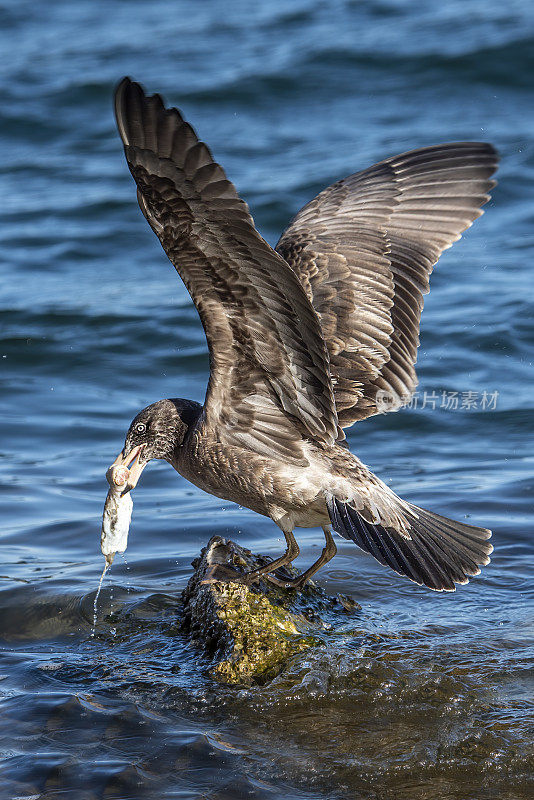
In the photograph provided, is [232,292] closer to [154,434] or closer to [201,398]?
[154,434]

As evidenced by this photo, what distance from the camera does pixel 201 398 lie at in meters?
7.29

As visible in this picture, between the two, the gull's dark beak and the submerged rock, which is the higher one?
the gull's dark beak

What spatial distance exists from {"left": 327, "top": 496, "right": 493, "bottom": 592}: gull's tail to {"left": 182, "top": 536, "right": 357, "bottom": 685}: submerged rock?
1.27 ft

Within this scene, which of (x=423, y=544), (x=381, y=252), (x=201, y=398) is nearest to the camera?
(x=423, y=544)

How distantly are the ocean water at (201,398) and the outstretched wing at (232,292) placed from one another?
849mm

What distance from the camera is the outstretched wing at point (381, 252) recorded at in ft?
15.1

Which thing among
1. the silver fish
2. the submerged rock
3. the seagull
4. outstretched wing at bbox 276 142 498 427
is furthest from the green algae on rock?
outstretched wing at bbox 276 142 498 427

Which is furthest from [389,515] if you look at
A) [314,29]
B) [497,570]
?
[314,29]

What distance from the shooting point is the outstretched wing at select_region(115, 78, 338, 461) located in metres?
3.19

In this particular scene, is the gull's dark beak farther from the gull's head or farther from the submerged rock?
the submerged rock

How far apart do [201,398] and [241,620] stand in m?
3.62

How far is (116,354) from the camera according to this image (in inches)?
317

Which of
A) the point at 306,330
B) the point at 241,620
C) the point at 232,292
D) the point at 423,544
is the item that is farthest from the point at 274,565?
the point at 232,292

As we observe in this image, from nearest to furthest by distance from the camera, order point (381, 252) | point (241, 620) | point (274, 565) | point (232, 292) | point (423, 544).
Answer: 1. point (232, 292)
2. point (241, 620)
3. point (423, 544)
4. point (274, 565)
5. point (381, 252)
